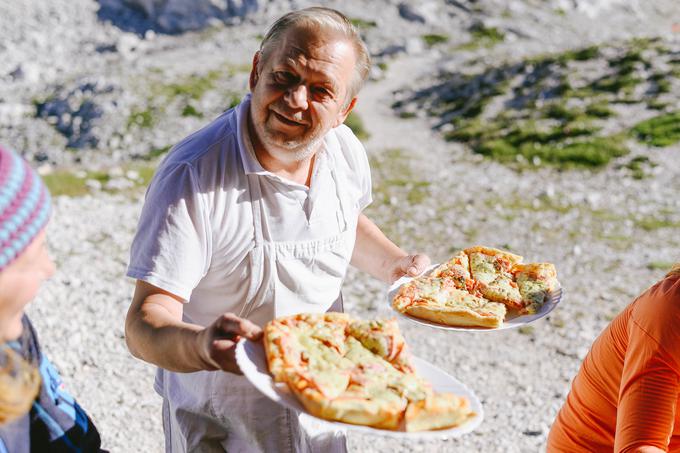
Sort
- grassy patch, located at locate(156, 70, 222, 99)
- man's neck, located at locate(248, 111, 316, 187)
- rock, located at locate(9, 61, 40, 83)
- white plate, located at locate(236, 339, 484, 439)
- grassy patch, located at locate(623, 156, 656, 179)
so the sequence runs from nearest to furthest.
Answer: white plate, located at locate(236, 339, 484, 439)
man's neck, located at locate(248, 111, 316, 187)
grassy patch, located at locate(623, 156, 656, 179)
grassy patch, located at locate(156, 70, 222, 99)
rock, located at locate(9, 61, 40, 83)

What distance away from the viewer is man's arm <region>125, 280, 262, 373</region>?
122 inches

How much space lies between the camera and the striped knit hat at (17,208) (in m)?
2.35

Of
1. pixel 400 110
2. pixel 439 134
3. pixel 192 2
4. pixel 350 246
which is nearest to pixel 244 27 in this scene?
pixel 192 2

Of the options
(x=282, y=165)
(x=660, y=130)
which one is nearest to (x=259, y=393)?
(x=282, y=165)

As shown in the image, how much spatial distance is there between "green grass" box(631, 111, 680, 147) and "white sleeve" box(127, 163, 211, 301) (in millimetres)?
17094

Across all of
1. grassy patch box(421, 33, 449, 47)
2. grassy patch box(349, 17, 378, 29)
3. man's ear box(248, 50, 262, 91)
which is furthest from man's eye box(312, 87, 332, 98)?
grassy patch box(349, 17, 378, 29)

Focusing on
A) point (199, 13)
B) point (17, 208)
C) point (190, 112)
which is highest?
point (17, 208)

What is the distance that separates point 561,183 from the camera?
1678 cm

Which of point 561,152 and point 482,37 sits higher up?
point 561,152

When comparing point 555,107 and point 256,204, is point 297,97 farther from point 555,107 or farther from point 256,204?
point 555,107

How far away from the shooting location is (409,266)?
15.2 feet

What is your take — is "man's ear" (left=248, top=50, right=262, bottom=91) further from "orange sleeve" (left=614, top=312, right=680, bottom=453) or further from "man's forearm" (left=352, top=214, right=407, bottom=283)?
"orange sleeve" (left=614, top=312, right=680, bottom=453)

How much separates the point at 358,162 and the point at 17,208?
2.36m

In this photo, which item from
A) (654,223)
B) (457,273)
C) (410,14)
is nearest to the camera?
(457,273)
